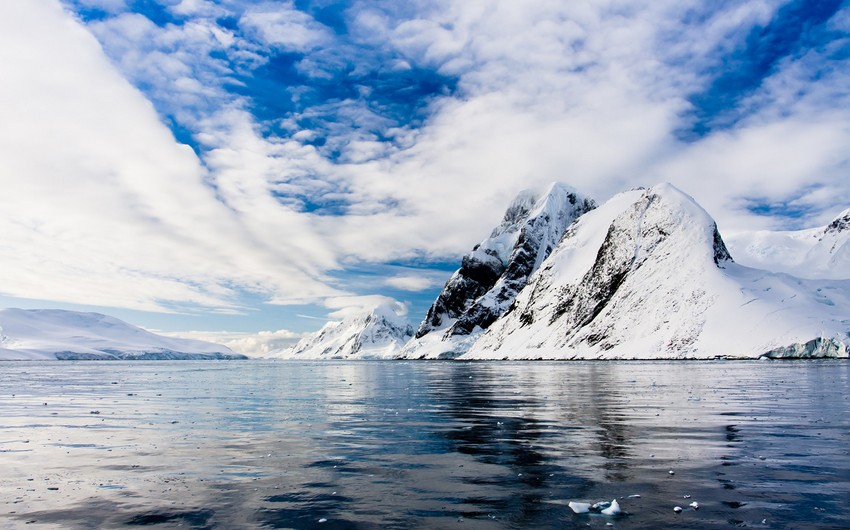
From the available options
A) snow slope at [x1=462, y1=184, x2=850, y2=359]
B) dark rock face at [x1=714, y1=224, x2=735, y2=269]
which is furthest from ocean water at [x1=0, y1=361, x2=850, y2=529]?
dark rock face at [x1=714, y1=224, x2=735, y2=269]

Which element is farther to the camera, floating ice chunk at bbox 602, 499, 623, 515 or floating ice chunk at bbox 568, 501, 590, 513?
floating ice chunk at bbox 568, 501, 590, 513

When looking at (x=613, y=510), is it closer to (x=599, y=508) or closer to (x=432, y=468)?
(x=599, y=508)

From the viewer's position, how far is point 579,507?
10.2 meters

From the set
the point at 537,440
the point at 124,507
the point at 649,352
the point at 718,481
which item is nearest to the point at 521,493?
the point at 718,481

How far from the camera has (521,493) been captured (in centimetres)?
1166

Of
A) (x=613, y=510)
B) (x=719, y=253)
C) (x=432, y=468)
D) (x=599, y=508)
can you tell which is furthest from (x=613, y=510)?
(x=719, y=253)

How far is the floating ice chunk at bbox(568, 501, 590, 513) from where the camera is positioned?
1014 cm

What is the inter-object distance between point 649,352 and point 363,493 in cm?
15962

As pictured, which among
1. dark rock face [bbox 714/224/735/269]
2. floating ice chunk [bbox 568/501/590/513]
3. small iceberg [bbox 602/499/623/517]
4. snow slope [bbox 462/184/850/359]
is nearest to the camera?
small iceberg [bbox 602/499/623/517]

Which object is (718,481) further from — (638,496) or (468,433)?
(468,433)

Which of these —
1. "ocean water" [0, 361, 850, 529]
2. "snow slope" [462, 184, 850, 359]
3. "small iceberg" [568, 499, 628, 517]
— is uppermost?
"snow slope" [462, 184, 850, 359]

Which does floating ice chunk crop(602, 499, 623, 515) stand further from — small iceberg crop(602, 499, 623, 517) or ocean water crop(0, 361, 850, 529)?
ocean water crop(0, 361, 850, 529)

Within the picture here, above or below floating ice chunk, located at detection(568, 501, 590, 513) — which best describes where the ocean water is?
below

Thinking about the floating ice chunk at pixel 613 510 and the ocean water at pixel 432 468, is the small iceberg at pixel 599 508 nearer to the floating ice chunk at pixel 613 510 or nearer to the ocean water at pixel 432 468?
the floating ice chunk at pixel 613 510
